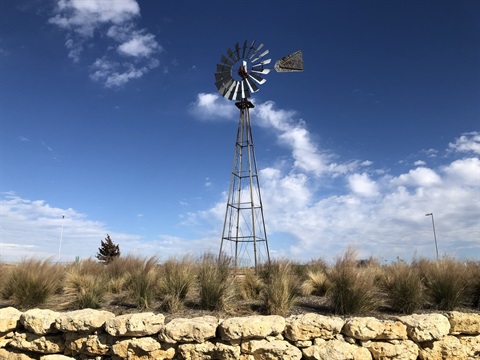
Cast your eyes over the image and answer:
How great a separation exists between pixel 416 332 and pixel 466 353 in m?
0.95

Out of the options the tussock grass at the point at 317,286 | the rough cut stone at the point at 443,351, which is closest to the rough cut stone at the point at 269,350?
the rough cut stone at the point at 443,351

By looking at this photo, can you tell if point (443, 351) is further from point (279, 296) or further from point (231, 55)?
point (231, 55)

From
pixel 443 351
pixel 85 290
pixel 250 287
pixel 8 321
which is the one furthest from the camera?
pixel 250 287

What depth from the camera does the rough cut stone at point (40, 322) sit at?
5.99 meters

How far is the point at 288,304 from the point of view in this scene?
6.82m

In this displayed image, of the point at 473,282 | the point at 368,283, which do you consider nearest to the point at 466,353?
the point at 368,283

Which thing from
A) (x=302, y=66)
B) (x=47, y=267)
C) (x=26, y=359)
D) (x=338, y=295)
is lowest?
(x=26, y=359)

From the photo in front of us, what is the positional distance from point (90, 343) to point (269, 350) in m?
2.78

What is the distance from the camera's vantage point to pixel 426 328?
5.52 metres

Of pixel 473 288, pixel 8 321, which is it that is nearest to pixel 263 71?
pixel 473 288

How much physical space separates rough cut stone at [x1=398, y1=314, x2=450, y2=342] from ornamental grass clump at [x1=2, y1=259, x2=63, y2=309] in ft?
22.3

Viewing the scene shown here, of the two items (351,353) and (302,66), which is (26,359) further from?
(302,66)

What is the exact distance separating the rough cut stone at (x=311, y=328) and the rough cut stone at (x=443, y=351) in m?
1.37

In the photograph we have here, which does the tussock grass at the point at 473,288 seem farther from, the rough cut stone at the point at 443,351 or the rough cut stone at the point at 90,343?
the rough cut stone at the point at 90,343
